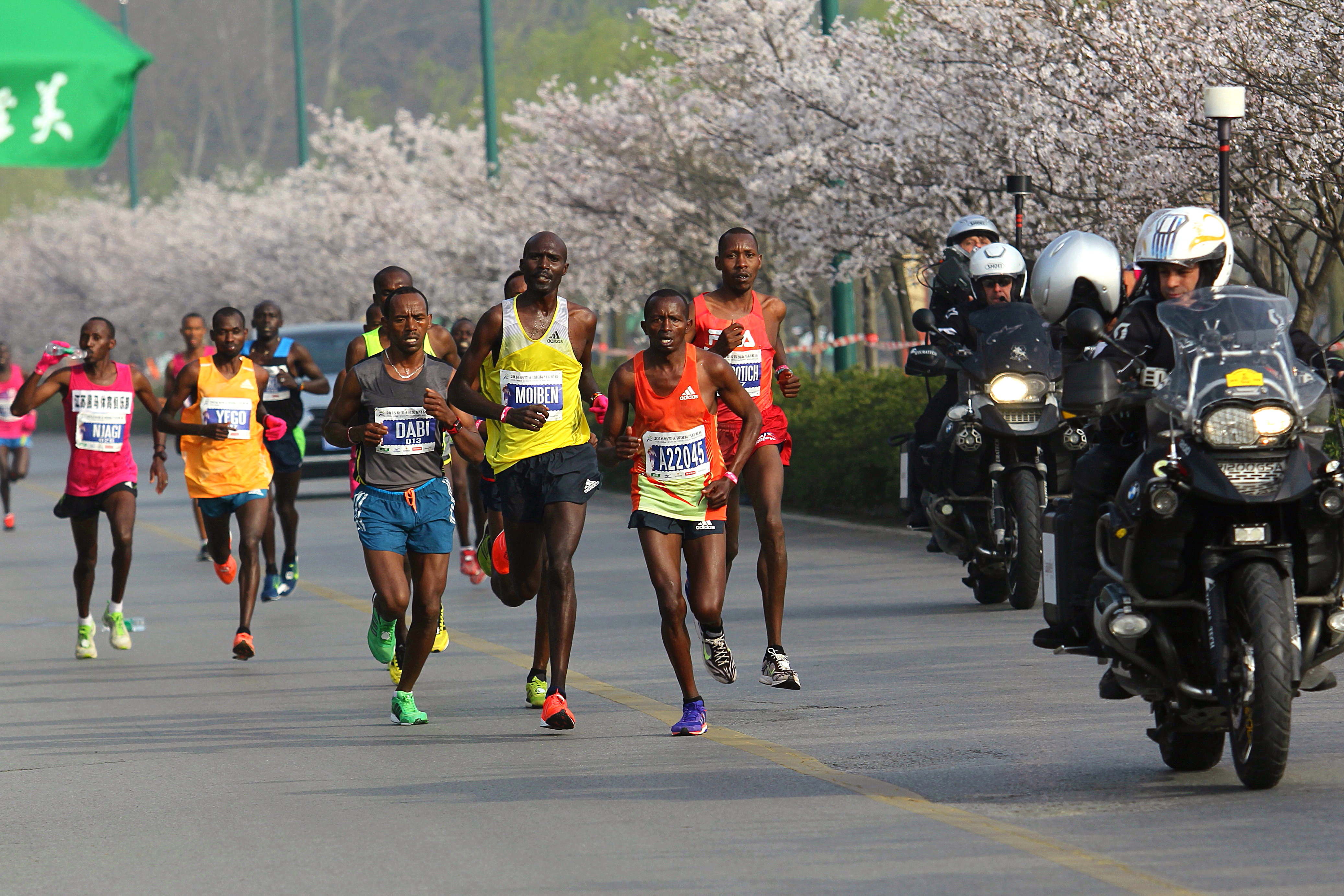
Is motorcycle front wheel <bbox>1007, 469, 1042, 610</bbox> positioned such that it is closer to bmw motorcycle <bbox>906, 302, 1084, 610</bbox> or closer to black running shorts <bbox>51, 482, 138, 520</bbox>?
bmw motorcycle <bbox>906, 302, 1084, 610</bbox>

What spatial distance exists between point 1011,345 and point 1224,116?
2753mm

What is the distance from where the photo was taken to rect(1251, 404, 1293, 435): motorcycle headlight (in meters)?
6.63

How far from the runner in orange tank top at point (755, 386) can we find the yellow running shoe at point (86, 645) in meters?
3.94

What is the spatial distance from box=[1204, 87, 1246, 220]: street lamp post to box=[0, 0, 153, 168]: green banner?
33.0ft

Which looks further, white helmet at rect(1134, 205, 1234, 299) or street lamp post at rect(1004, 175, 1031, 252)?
street lamp post at rect(1004, 175, 1031, 252)

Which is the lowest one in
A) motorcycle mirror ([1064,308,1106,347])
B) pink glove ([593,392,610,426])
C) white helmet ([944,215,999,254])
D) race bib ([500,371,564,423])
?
pink glove ([593,392,610,426])

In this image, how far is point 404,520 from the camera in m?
9.34

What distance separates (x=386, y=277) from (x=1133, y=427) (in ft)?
16.6

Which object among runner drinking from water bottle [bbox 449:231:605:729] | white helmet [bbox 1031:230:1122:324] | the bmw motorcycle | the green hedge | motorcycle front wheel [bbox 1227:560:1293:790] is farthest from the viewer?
the green hedge

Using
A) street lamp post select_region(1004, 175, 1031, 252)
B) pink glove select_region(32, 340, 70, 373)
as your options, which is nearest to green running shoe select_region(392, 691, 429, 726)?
pink glove select_region(32, 340, 70, 373)

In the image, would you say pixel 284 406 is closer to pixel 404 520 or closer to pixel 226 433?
pixel 226 433

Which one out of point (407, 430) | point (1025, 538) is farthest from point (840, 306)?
point (407, 430)

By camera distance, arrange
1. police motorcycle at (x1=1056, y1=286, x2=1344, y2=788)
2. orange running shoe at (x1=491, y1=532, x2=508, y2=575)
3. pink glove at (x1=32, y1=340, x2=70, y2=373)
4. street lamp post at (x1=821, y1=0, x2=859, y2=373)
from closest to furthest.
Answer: police motorcycle at (x1=1056, y1=286, x2=1344, y2=788)
orange running shoe at (x1=491, y1=532, x2=508, y2=575)
pink glove at (x1=32, y1=340, x2=70, y2=373)
street lamp post at (x1=821, y1=0, x2=859, y2=373)

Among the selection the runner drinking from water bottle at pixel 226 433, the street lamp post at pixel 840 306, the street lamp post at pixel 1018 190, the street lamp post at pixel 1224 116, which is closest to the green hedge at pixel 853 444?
the street lamp post at pixel 840 306
